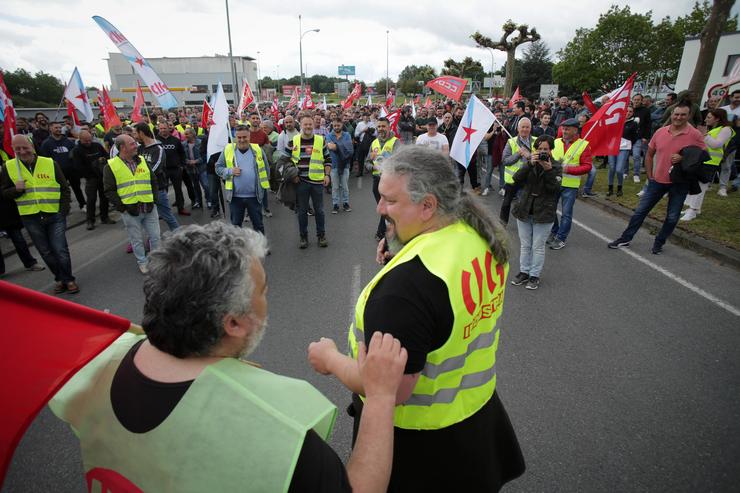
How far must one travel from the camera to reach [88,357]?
105cm

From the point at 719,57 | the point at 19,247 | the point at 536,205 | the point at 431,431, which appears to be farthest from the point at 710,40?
the point at 719,57

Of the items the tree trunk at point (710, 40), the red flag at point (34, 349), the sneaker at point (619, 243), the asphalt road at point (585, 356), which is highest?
the tree trunk at point (710, 40)

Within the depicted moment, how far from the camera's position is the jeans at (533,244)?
4949 millimetres

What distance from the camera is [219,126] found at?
Answer: 652 centimetres

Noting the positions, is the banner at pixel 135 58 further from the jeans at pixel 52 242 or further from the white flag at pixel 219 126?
the jeans at pixel 52 242

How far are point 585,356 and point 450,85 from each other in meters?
8.66

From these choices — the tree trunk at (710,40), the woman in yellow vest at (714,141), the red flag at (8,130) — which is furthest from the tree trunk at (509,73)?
the red flag at (8,130)

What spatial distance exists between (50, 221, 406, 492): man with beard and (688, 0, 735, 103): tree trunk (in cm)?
1193


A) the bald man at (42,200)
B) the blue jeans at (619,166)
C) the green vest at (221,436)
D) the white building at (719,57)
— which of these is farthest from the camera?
the white building at (719,57)

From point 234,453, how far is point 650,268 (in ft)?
20.8

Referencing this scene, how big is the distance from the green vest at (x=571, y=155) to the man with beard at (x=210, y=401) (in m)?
6.29

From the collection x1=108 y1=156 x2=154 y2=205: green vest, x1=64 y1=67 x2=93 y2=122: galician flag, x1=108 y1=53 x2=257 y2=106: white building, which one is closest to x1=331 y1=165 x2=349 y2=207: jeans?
x1=108 y1=156 x2=154 y2=205: green vest

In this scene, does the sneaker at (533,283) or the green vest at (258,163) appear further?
the green vest at (258,163)

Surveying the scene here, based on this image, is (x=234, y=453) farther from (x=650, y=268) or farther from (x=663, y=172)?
(x=663, y=172)
